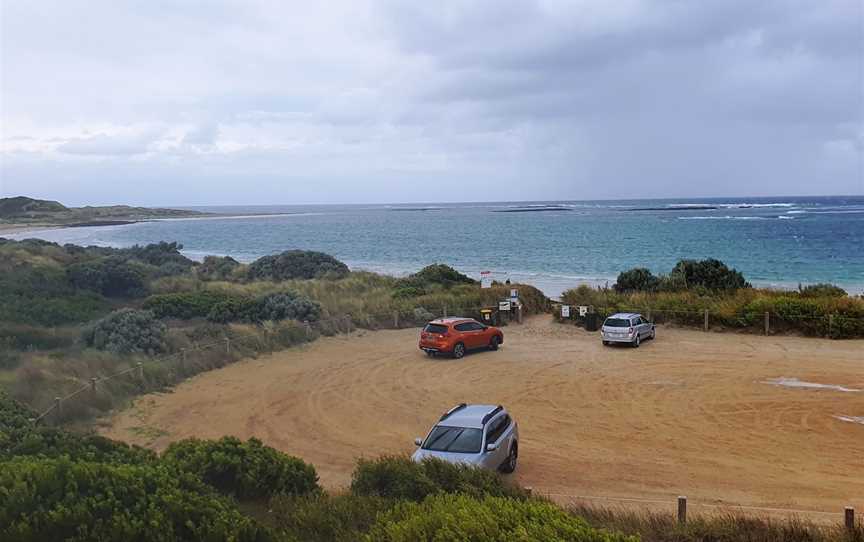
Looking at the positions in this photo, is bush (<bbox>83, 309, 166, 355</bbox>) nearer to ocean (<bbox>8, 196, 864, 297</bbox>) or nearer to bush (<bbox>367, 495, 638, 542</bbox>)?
bush (<bbox>367, 495, 638, 542</bbox>)

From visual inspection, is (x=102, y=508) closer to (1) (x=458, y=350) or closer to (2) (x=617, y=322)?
(1) (x=458, y=350)

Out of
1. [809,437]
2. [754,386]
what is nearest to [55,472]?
[809,437]

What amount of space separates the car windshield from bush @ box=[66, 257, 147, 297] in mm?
28608

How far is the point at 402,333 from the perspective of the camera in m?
29.8

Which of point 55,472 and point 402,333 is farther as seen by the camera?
point 402,333

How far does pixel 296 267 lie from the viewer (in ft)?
164

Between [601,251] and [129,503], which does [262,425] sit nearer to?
[129,503]

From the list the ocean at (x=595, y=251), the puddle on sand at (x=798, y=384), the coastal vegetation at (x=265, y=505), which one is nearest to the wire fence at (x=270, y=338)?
the coastal vegetation at (x=265, y=505)

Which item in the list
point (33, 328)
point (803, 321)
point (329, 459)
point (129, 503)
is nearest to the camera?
point (129, 503)

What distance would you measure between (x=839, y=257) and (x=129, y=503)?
74.9 meters

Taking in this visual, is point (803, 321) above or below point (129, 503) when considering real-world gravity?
below

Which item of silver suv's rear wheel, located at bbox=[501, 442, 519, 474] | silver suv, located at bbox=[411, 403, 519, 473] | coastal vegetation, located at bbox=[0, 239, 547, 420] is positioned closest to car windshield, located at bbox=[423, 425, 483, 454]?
silver suv, located at bbox=[411, 403, 519, 473]

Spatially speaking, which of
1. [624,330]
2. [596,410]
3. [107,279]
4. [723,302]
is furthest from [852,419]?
[107,279]

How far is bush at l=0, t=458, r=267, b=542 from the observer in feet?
21.2
